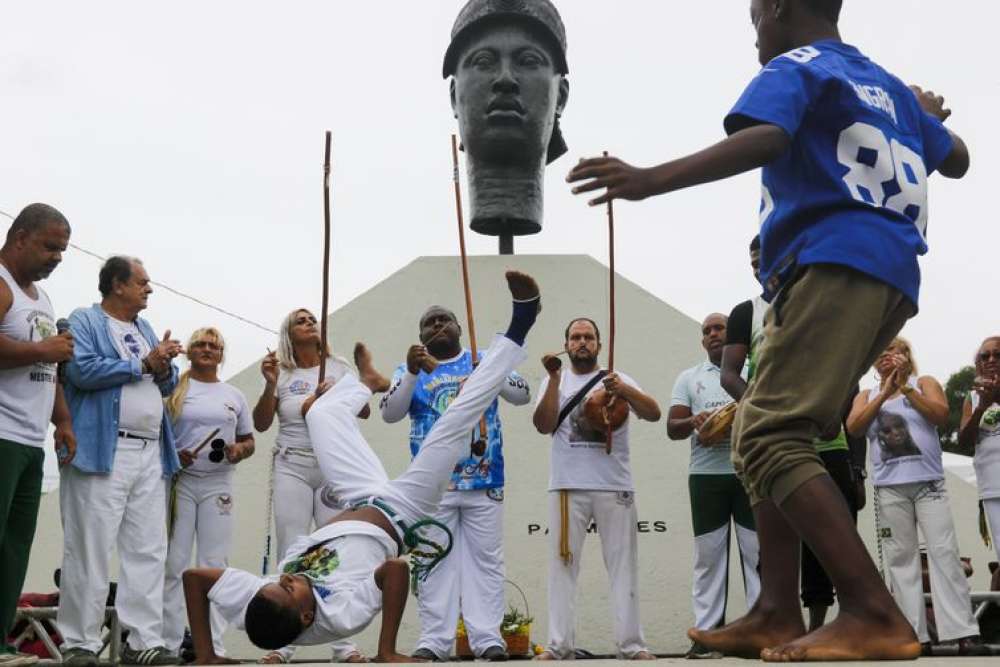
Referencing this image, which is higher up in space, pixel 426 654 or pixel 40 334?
pixel 40 334

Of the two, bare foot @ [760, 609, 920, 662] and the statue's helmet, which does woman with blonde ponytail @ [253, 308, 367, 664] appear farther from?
the statue's helmet

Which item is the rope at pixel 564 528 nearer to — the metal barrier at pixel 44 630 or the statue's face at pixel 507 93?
the metal barrier at pixel 44 630

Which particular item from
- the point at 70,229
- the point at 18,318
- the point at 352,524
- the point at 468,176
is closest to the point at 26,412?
the point at 18,318

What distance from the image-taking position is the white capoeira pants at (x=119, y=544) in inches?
191

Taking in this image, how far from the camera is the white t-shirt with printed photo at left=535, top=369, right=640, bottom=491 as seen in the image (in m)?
5.41

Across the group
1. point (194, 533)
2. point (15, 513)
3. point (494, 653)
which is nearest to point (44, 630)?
Answer: point (194, 533)

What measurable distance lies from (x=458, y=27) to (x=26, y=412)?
19.6 feet

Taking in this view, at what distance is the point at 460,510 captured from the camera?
5199 mm

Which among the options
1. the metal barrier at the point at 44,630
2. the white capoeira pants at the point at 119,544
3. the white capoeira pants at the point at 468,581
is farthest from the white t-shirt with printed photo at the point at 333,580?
the metal barrier at the point at 44,630

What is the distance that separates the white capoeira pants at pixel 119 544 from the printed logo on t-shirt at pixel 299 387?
0.70 m

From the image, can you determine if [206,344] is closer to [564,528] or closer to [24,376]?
[24,376]

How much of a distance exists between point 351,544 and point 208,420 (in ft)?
6.34

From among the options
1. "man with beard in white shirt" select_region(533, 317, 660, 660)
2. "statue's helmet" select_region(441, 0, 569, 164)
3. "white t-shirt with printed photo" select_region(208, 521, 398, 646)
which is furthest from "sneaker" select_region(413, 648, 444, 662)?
"statue's helmet" select_region(441, 0, 569, 164)

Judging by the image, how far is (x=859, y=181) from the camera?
8.85 ft
